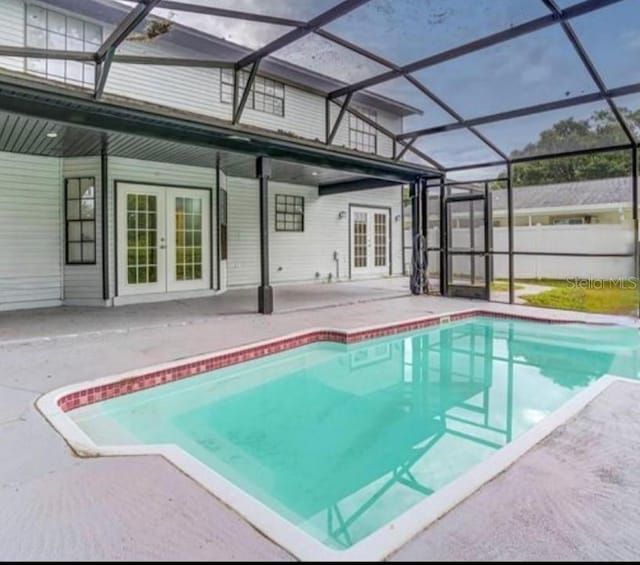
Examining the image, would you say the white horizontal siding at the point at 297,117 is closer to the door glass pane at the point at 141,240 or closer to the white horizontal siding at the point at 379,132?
the white horizontal siding at the point at 379,132

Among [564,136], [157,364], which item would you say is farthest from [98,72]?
[564,136]

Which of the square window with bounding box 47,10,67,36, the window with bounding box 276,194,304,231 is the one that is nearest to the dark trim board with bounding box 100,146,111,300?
the square window with bounding box 47,10,67,36

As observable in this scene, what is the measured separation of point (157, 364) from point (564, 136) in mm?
6710

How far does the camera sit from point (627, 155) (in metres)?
7.87

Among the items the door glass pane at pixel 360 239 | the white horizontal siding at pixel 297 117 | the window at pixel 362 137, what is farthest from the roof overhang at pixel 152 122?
the door glass pane at pixel 360 239

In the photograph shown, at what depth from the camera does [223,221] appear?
9.34 m

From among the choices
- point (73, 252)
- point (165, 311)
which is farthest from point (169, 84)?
point (165, 311)

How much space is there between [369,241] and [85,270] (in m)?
7.55

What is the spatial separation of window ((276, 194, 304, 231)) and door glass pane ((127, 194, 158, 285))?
3.50 meters

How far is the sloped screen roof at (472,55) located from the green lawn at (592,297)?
2508 mm

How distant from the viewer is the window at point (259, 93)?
30.1 ft

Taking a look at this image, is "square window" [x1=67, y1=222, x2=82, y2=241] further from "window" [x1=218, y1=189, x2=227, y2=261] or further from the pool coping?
the pool coping

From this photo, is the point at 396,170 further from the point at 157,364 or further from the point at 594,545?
the point at 594,545

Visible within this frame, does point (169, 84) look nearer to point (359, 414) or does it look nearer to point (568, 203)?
point (359, 414)
